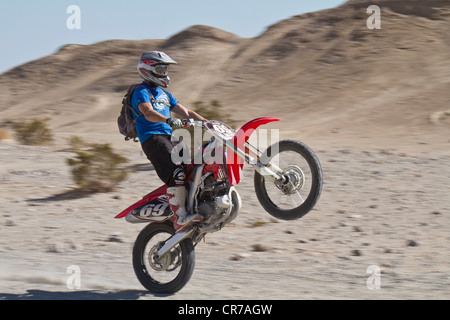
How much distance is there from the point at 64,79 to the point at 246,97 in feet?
71.9

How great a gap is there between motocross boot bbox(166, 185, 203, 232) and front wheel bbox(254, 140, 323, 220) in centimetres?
79

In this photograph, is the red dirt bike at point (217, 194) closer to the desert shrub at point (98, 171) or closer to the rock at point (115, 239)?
the rock at point (115, 239)

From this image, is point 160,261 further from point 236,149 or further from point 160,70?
point 160,70

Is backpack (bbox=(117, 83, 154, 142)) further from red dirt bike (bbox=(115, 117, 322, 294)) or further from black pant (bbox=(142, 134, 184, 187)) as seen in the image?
red dirt bike (bbox=(115, 117, 322, 294))

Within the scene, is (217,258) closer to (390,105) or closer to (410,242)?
(410,242)

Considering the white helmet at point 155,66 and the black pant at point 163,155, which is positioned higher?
the white helmet at point 155,66

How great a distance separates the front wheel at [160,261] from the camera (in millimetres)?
6230

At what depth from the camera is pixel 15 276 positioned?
710 centimetres

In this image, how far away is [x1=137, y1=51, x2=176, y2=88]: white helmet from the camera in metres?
6.25

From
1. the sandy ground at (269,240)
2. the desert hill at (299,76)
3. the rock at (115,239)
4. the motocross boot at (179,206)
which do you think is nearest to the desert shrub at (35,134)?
the sandy ground at (269,240)

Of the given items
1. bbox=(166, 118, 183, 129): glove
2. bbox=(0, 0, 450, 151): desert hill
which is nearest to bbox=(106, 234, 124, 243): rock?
bbox=(166, 118, 183, 129): glove

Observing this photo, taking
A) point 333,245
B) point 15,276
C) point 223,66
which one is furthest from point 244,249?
point 223,66

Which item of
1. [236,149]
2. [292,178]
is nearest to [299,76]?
[292,178]

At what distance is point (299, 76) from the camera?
3644 centimetres
